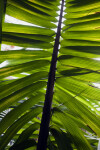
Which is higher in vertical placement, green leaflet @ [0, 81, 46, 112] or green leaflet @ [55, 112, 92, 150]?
green leaflet @ [0, 81, 46, 112]

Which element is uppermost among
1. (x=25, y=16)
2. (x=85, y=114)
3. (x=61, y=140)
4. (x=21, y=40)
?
(x=25, y=16)

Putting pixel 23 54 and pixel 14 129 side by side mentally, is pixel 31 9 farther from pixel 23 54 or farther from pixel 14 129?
pixel 14 129

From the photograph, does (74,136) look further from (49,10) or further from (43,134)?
(49,10)

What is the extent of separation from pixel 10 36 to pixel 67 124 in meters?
0.42

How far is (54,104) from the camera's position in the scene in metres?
0.77

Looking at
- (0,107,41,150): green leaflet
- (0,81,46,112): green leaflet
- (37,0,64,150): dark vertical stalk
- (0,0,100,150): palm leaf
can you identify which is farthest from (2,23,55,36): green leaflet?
(0,107,41,150): green leaflet

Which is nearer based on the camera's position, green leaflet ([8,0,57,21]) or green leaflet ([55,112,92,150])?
green leaflet ([55,112,92,150])

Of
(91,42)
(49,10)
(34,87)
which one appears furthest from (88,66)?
(49,10)

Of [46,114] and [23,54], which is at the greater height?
[23,54]

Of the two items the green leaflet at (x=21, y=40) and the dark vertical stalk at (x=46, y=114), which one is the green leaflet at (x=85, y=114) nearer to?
the dark vertical stalk at (x=46, y=114)

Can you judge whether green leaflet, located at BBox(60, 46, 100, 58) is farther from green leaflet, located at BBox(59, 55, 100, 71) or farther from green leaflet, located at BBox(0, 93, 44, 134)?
green leaflet, located at BBox(0, 93, 44, 134)

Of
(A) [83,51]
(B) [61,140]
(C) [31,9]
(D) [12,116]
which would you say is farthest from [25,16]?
(B) [61,140]

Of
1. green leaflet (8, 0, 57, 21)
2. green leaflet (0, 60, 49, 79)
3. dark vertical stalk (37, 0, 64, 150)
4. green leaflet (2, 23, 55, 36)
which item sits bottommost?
dark vertical stalk (37, 0, 64, 150)

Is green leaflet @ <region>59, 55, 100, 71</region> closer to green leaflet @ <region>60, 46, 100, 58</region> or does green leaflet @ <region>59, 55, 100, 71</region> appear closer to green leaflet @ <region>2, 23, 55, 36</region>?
green leaflet @ <region>60, 46, 100, 58</region>
